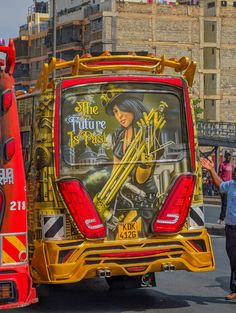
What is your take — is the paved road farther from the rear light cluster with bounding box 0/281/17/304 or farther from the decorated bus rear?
the rear light cluster with bounding box 0/281/17/304

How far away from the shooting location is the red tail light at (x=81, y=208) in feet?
33.9

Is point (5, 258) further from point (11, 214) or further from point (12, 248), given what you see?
point (11, 214)

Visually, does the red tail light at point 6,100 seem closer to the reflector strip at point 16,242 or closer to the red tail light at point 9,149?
the red tail light at point 9,149

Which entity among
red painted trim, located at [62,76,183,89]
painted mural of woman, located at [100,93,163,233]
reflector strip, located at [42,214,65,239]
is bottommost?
reflector strip, located at [42,214,65,239]

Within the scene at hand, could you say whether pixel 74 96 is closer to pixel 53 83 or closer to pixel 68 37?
pixel 53 83

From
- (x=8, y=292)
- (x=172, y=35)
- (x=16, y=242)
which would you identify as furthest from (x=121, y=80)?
(x=172, y=35)

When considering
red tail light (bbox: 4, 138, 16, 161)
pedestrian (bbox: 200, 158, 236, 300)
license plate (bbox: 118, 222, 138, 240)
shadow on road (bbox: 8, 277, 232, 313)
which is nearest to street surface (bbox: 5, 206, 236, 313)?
shadow on road (bbox: 8, 277, 232, 313)

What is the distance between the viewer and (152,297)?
1191 centimetres

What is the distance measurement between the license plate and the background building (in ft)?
303

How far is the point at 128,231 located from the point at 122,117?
127cm

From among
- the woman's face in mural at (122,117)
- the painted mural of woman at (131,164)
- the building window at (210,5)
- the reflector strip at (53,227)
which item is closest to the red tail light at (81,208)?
the reflector strip at (53,227)

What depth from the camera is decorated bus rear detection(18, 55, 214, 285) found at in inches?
409

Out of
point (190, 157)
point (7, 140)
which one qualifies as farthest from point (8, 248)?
point (190, 157)

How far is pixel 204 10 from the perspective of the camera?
111 metres
